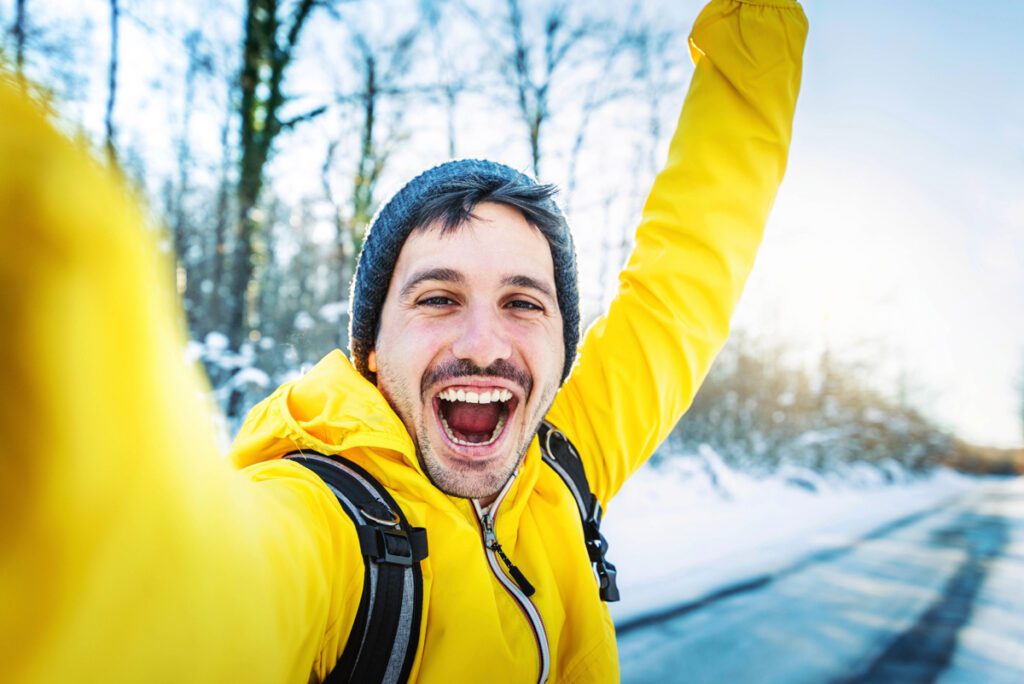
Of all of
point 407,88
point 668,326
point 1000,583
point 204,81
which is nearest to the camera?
point 668,326

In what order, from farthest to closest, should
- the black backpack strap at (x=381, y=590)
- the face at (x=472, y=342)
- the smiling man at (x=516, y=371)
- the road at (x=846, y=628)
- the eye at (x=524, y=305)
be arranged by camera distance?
the road at (x=846, y=628)
the eye at (x=524, y=305)
the face at (x=472, y=342)
the smiling man at (x=516, y=371)
the black backpack strap at (x=381, y=590)

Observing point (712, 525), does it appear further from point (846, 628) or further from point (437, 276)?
point (437, 276)

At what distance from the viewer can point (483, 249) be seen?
1.44 m

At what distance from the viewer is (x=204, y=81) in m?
8.28

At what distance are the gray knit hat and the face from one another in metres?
0.05

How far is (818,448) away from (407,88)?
669 inches

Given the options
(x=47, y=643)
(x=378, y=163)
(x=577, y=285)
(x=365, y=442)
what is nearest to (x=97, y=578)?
(x=47, y=643)

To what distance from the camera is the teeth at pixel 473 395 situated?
4.63ft

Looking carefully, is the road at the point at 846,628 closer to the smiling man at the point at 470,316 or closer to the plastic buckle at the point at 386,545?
the smiling man at the point at 470,316

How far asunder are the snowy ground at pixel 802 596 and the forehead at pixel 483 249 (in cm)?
283

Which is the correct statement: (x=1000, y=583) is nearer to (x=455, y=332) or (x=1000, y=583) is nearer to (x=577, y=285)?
(x=577, y=285)

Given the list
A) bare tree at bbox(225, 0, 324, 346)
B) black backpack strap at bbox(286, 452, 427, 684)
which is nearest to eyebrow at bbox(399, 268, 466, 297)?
black backpack strap at bbox(286, 452, 427, 684)

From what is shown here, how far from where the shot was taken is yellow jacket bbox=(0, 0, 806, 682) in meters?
0.35

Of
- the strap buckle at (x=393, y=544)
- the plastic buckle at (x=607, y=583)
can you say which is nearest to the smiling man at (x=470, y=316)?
the strap buckle at (x=393, y=544)
